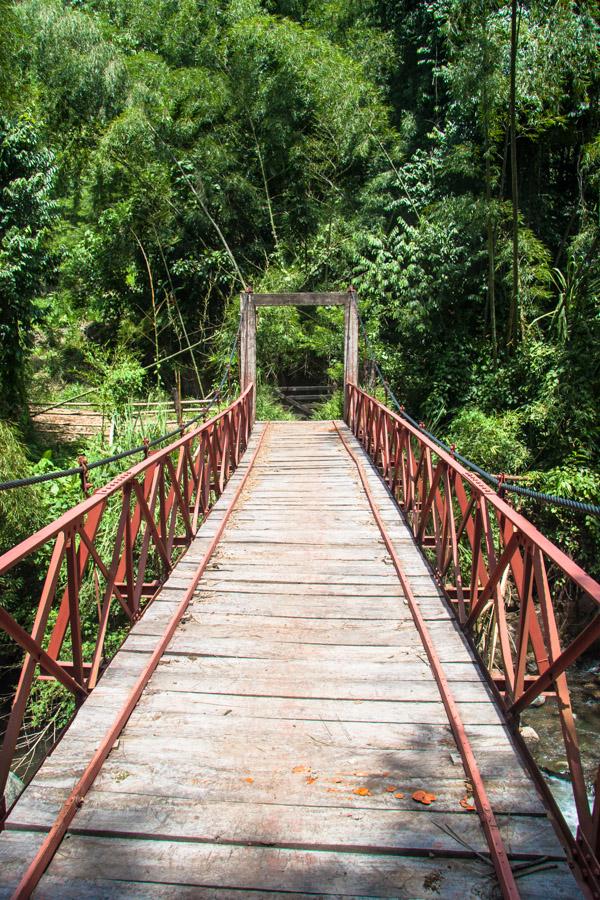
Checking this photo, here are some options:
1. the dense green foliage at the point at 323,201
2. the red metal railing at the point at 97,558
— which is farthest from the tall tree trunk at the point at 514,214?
the red metal railing at the point at 97,558

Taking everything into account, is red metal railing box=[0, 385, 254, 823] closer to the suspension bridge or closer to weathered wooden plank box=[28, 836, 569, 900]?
the suspension bridge

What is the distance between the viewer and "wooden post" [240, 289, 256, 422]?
9422 mm

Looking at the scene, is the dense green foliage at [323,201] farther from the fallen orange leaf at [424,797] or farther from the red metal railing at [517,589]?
the fallen orange leaf at [424,797]

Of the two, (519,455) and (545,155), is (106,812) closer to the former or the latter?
(519,455)

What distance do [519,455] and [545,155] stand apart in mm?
5702

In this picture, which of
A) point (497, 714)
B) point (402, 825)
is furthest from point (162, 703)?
point (497, 714)

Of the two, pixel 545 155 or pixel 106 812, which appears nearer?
pixel 106 812

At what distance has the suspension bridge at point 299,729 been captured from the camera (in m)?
1.70

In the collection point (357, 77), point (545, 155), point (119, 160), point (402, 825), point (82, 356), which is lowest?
point (402, 825)

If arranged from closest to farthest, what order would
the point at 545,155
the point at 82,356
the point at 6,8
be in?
1. the point at 6,8
2. the point at 545,155
3. the point at 82,356

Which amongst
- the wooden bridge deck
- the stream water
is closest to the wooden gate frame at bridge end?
the stream water

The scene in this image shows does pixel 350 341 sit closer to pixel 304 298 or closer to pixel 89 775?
pixel 304 298

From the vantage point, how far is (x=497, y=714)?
7.96 feet

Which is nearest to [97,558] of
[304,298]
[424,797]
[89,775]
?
[89,775]
